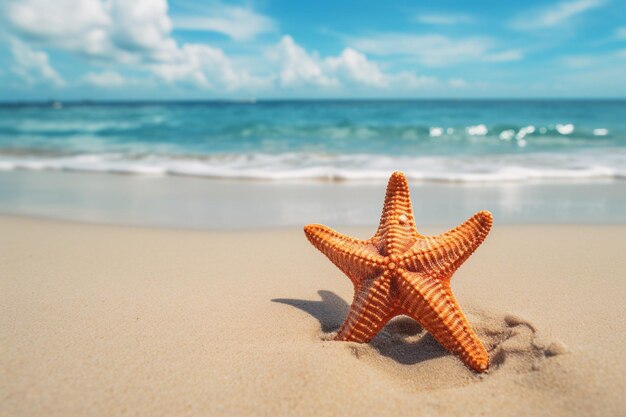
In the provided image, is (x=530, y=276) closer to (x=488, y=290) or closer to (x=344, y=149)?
(x=488, y=290)

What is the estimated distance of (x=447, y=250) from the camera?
2.83m

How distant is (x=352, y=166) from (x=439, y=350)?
9.05 metres

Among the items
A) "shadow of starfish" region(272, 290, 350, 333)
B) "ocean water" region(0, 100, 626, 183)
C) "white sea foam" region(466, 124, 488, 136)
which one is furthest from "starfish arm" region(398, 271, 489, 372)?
"white sea foam" region(466, 124, 488, 136)

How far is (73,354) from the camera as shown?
9.05 feet

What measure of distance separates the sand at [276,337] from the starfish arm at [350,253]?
0.46 meters

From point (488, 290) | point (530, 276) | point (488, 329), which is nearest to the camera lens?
point (488, 329)

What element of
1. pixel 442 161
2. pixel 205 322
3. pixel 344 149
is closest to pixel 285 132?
pixel 344 149

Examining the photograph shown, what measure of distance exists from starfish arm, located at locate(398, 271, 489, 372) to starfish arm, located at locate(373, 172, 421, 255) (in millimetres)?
204

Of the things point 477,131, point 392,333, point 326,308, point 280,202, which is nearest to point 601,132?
point 477,131

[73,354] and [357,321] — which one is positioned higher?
[357,321]

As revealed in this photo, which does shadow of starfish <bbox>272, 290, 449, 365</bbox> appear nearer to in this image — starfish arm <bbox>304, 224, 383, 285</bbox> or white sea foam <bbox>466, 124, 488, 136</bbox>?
starfish arm <bbox>304, 224, 383, 285</bbox>

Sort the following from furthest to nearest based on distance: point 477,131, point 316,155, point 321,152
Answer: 1. point 477,131
2. point 321,152
3. point 316,155

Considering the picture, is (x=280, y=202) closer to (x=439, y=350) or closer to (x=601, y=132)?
(x=439, y=350)

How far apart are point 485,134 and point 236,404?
23086 millimetres
